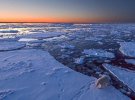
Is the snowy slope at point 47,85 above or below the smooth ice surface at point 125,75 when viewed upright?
above

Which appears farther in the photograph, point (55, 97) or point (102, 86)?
point (102, 86)

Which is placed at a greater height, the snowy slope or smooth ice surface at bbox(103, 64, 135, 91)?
the snowy slope

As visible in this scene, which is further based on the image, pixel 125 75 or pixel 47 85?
pixel 125 75

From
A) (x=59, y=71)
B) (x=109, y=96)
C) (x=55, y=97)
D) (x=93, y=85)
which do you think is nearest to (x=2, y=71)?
(x=59, y=71)

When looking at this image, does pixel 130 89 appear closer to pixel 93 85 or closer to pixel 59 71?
pixel 93 85

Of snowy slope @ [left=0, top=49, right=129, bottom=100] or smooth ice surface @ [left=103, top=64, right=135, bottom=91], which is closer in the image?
snowy slope @ [left=0, top=49, right=129, bottom=100]

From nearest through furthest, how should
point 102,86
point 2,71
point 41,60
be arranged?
point 102,86 → point 2,71 → point 41,60

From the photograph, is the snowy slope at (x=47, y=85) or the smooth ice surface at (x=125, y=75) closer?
the snowy slope at (x=47, y=85)

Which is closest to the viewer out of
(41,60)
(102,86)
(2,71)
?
(102,86)
